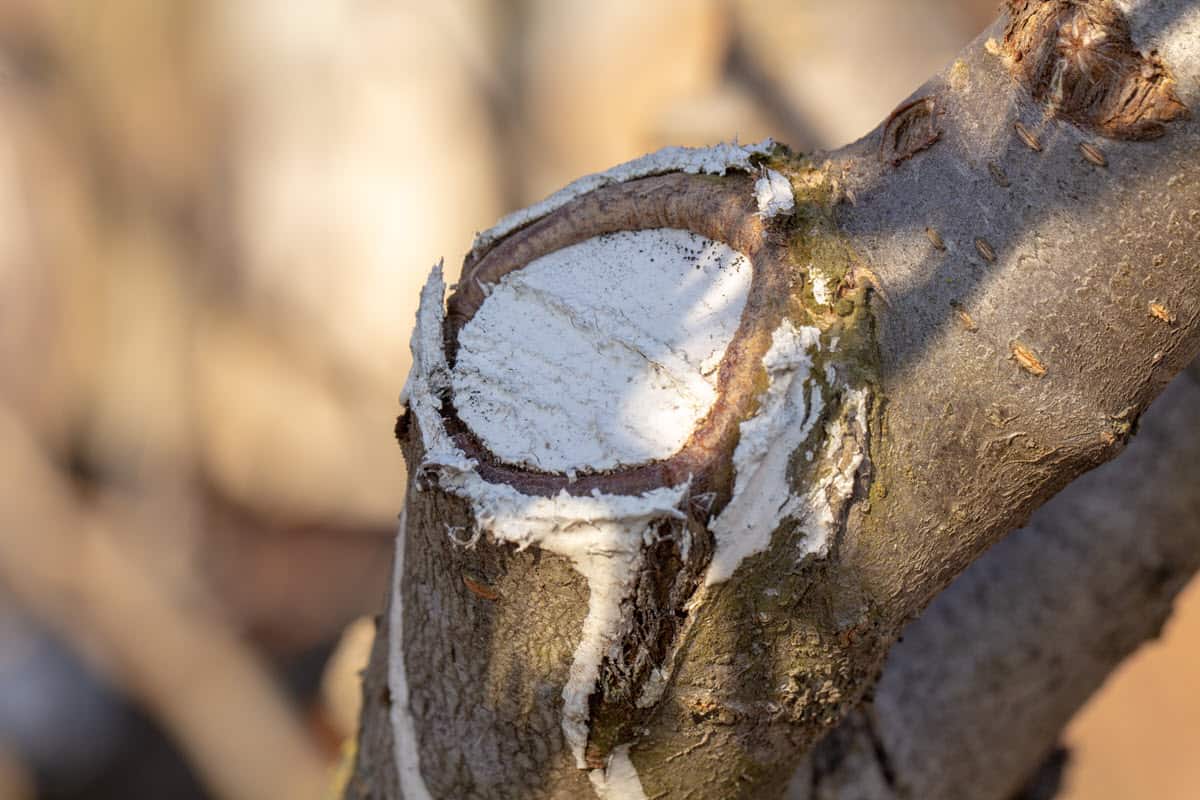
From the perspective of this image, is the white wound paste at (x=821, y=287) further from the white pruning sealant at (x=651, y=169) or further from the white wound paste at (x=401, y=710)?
the white wound paste at (x=401, y=710)

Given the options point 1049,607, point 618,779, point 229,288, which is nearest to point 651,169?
point 618,779

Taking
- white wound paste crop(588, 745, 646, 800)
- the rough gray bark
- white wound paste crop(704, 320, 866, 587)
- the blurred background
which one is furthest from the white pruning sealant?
the blurred background

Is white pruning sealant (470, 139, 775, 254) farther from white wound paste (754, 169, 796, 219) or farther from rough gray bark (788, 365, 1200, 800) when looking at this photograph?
rough gray bark (788, 365, 1200, 800)

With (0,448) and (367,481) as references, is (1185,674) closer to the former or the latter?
(367,481)

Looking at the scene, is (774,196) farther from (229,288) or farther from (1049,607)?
(229,288)

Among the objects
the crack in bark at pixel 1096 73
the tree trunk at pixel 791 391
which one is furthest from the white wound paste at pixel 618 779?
the crack in bark at pixel 1096 73

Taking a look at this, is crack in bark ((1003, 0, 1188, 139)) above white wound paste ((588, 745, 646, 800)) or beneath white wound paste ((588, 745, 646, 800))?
above

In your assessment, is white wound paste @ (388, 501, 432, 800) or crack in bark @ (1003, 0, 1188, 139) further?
white wound paste @ (388, 501, 432, 800)
